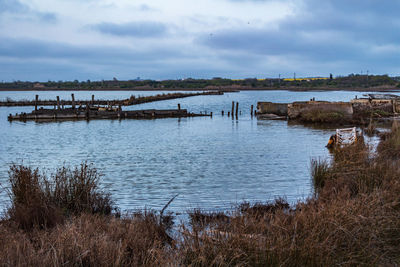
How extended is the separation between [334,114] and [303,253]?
3528 cm

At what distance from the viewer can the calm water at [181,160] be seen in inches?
516

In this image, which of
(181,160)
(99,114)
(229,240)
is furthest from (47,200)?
(99,114)

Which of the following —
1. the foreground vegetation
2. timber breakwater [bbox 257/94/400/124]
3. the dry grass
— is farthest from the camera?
timber breakwater [bbox 257/94/400/124]

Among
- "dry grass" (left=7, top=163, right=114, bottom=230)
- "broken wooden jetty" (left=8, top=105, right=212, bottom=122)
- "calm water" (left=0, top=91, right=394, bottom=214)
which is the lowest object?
"calm water" (left=0, top=91, right=394, bottom=214)

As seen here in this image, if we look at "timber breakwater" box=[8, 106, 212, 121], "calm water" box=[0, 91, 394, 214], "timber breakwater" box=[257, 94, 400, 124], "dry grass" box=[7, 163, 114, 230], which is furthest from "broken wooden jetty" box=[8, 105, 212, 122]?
"dry grass" box=[7, 163, 114, 230]

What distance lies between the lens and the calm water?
13102mm

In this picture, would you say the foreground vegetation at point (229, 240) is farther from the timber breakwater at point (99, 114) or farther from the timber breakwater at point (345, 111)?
the timber breakwater at point (99, 114)

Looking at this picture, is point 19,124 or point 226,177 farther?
point 19,124

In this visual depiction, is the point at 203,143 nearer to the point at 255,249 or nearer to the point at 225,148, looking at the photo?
the point at 225,148

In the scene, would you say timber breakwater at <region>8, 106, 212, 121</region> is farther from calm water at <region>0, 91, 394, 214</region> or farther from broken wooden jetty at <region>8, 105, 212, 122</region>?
calm water at <region>0, 91, 394, 214</region>

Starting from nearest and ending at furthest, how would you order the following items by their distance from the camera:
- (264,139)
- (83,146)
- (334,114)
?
(83,146) < (264,139) < (334,114)

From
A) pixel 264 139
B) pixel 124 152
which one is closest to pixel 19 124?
pixel 124 152

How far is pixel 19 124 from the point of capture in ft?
151

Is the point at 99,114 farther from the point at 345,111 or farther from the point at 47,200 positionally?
the point at 47,200
